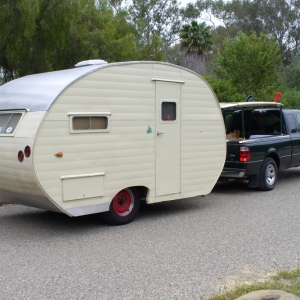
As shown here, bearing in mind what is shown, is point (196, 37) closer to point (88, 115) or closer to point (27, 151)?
point (88, 115)

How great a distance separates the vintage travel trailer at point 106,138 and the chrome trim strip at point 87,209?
0.05 ft

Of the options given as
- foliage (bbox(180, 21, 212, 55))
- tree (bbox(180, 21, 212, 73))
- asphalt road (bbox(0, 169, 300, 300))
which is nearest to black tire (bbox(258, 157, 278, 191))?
asphalt road (bbox(0, 169, 300, 300))

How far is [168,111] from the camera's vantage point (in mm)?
8875

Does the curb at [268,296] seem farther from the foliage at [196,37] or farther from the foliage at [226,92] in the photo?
the foliage at [196,37]

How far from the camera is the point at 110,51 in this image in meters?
16.2

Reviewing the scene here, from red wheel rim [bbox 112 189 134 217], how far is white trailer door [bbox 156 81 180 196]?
52 centimetres

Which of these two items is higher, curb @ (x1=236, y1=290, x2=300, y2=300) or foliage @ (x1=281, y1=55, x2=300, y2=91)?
foliage @ (x1=281, y1=55, x2=300, y2=91)

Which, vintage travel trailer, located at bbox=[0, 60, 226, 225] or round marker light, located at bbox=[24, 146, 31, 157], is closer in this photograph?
round marker light, located at bbox=[24, 146, 31, 157]

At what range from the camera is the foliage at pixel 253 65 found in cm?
2006

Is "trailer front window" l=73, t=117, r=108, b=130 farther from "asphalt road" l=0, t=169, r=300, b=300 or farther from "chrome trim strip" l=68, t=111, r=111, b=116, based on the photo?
"asphalt road" l=0, t=169, r=300, b=300

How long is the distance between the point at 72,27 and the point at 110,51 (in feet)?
5.76

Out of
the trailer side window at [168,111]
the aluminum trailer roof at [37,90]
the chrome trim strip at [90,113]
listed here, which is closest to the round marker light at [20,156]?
the aluminum trailer roof at [37,90]

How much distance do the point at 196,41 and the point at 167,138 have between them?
32704 millimetres

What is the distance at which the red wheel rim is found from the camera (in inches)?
326
